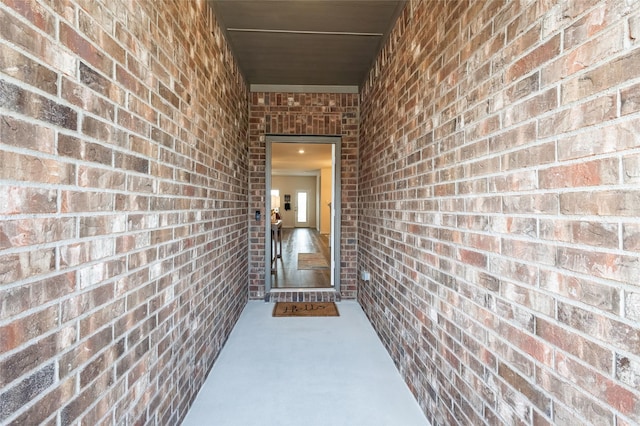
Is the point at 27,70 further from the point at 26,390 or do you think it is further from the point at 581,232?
the point at 581,232

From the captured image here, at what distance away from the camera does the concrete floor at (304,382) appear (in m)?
1.86

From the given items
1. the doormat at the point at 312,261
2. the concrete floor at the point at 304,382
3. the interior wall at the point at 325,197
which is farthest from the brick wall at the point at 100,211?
the interior wall at the point at 325,197

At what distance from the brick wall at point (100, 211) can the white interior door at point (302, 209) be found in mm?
12699

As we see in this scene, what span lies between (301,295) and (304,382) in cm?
188

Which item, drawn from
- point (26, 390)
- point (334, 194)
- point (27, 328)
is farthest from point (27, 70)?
point (334, 194)

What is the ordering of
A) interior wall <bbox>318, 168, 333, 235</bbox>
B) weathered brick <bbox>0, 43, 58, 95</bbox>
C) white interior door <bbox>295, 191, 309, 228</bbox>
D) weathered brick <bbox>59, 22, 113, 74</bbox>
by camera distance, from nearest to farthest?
weathered brick <bbox>0, 43, 58, 95</bbox>, weathered brick <bbox>59, 22, 113, 74</bbox>, interior wall <bbox>318, 168, 333, 235</bbox>, white interior door <bbox>295, 191, 309, 228</bbox>

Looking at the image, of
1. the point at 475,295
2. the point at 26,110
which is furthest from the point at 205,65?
the point at 475,295

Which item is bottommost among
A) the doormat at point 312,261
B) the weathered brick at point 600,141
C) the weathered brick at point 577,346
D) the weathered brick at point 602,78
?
the doormat at point 312,261

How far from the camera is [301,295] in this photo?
409 centimetres

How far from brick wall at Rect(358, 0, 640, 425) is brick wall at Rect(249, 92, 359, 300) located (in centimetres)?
205

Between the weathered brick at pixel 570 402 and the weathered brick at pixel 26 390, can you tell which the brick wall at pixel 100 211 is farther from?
the weathered brick at pixel 570 402

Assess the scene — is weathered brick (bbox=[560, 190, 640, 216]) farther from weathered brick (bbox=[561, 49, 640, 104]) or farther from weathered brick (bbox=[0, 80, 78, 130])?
weathered brick (bbox=[0, 80, 78, 130])

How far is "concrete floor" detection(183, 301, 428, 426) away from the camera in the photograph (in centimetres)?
186

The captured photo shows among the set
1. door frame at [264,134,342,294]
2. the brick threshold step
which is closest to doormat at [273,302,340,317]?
the brick threshold step
